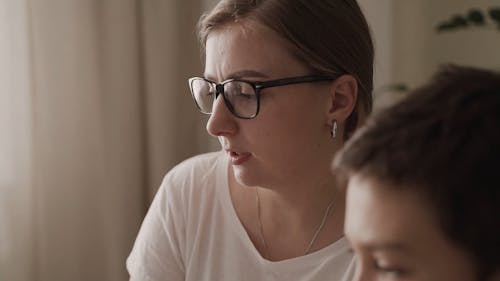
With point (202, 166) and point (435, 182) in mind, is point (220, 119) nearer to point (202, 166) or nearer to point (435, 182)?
point (202, 166)

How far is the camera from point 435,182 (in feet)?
2.23

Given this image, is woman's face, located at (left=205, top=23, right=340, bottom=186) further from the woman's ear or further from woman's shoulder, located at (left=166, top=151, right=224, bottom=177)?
woman's shoulder, located at (left=166, top=151, right=224, bottom=177)

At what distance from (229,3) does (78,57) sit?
82 cm

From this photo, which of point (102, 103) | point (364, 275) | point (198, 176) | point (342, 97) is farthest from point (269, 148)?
point (102, 103)

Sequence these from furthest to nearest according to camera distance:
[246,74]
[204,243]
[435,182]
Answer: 1. [204,243]
2. [246,74]
3. [435,182]

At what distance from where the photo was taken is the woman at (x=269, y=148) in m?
1.33

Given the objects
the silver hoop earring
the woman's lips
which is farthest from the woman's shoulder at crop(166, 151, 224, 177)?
the silver hoop earring

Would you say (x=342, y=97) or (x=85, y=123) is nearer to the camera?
(x=342, y=97)

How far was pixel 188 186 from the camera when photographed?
1.61 meters

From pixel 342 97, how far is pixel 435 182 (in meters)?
0.73

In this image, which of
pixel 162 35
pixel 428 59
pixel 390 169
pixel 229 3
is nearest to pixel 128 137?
pixel 162 35

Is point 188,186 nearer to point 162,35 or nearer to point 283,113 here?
point 283,113

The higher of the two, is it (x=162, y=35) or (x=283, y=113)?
(x=162, y=35)

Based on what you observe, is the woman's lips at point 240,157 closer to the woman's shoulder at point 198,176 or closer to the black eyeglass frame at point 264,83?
the black eyeglass frame at point 264,83
